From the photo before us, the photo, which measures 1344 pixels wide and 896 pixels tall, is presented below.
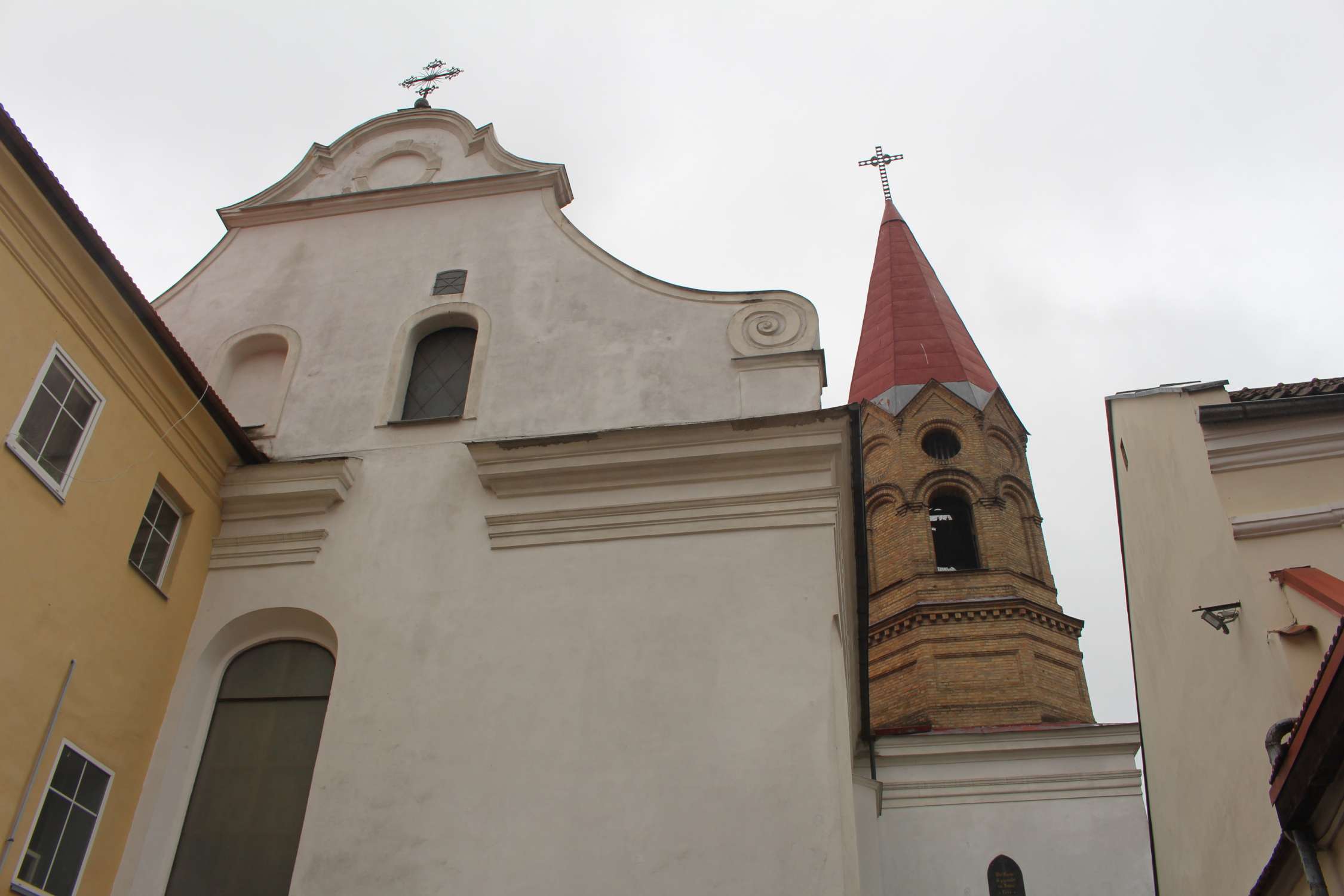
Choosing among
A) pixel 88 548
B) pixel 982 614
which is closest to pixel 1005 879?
pixel 982 614

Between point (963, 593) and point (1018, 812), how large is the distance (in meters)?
6.14

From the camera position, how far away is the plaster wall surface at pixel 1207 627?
7.00 meters

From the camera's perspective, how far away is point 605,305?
34.9 ft

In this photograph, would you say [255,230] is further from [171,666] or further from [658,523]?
[658,523]

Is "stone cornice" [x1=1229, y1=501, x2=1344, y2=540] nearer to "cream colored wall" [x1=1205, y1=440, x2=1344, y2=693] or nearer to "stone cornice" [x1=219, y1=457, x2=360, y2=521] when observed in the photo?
"cream colored wall" [x1=1205, y1=440, x2=1344, y2=693]

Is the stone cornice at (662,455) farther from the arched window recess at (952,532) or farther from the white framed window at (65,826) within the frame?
the arched window recess at (952,532)

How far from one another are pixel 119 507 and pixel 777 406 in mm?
4984

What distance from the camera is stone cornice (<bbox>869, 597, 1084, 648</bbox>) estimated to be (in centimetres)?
2088

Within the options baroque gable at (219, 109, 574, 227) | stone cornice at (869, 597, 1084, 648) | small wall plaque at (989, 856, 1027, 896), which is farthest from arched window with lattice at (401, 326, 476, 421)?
stone cornice at (869, 597, 1084, 648)

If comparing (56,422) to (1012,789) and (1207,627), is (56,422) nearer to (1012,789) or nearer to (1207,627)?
(1207,627)

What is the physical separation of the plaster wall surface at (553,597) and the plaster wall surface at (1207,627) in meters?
2.51

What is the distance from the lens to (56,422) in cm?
773

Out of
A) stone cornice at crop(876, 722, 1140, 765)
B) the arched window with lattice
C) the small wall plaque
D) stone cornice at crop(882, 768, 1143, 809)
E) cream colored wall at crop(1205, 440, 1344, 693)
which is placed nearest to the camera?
cream colored wall at crop(1205, 440, 1344, 693)

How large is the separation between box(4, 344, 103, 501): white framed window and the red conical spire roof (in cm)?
2000
